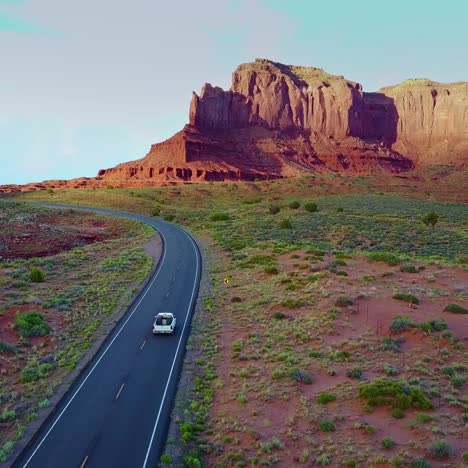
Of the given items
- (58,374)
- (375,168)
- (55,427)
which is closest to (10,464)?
(55,427)

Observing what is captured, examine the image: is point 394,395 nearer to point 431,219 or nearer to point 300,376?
point 300,376

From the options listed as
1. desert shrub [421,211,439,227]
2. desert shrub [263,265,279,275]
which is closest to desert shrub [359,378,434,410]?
desert shrub [263,265,279,275]

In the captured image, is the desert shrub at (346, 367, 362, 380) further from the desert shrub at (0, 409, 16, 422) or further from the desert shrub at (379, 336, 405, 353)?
the desert shrub at (0, 409, 16, 422)

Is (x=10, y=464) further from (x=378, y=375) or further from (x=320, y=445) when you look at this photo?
(x=378, y=375)

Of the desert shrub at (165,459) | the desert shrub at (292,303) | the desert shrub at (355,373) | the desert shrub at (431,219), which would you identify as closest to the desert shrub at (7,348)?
the desert shrub at (165,459)

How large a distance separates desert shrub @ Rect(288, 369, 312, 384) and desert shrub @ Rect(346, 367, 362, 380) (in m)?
1.84

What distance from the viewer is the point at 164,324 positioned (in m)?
29.4

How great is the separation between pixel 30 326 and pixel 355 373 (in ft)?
67.1

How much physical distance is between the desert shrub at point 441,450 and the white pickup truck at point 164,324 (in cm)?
1751

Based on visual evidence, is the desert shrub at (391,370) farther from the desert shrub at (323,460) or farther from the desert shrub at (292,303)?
the desert shrub at (292,303)

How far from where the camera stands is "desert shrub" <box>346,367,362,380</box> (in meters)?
21.0

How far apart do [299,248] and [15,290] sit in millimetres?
28689

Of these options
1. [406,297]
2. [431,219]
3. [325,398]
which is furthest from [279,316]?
[431,219]

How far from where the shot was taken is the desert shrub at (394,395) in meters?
18.1
